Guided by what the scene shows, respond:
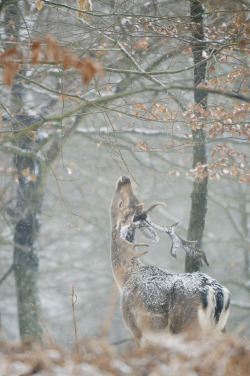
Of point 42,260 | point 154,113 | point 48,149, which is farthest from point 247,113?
point 42,260

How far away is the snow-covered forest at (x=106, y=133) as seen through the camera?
4969 mm

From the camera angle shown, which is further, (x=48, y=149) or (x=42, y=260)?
(x=42, y=260)

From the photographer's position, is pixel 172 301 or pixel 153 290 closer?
pixel 172 301

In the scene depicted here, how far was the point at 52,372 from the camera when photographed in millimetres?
2381

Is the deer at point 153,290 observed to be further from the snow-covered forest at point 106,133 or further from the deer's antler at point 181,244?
the snow-covered forest at point 106,133

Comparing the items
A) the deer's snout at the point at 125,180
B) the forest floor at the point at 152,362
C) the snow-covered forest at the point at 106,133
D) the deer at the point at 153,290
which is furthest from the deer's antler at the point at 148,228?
the forest floor at the point at 152,362

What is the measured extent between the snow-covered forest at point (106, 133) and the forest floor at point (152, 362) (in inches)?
45.6

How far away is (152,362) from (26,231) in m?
5.93

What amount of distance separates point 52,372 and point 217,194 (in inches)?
353

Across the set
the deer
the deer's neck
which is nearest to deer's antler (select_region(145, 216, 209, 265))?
the deer

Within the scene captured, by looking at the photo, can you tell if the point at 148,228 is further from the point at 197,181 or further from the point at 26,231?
the point at 26,231

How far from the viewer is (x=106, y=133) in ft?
25.5

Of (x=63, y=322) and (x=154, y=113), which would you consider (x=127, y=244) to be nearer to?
(x=154, y=113)

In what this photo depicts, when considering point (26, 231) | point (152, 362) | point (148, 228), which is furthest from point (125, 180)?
point (26, 231)
